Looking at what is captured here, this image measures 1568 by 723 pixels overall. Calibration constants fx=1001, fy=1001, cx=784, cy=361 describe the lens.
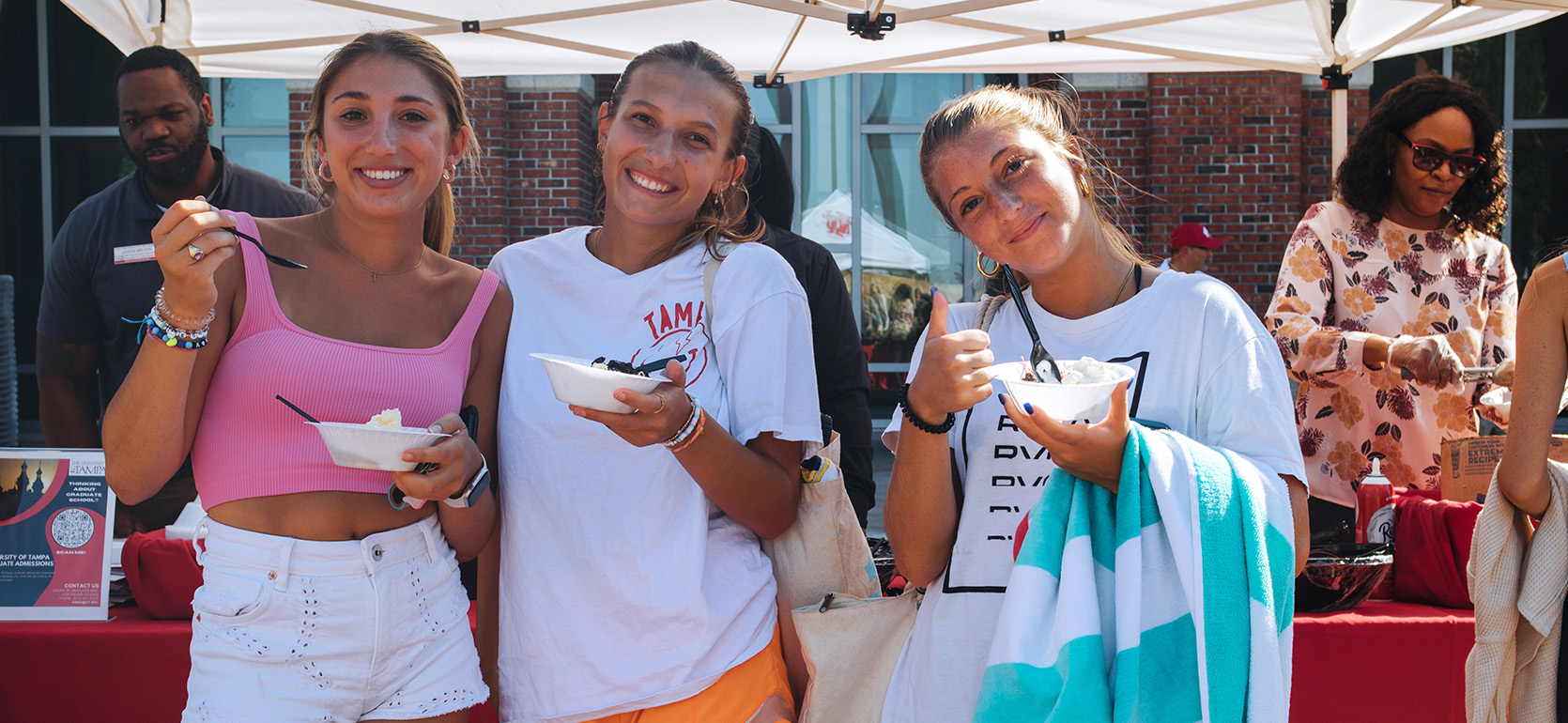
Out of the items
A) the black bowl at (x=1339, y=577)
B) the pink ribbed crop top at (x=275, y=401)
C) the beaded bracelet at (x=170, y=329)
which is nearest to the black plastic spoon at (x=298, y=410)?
the pink ribbed crop top at (x=275, y=401)

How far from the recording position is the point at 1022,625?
1.39 metres

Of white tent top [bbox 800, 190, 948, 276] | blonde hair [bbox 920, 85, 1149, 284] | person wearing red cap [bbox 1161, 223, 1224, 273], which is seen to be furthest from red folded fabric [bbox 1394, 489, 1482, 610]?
white tent top [bbox 800, 190, 948, 276]

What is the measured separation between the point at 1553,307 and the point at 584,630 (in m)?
2.19

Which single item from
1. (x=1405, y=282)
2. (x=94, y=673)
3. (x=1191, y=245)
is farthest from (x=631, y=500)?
(x=1191, y=245)

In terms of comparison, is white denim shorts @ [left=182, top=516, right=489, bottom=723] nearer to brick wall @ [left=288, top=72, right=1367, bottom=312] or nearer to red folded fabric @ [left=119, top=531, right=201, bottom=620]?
red folded fabric @ [left=119, top=531, right=201, bottom=620]

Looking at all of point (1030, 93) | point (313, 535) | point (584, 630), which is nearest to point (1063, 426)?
point (1030, 93)

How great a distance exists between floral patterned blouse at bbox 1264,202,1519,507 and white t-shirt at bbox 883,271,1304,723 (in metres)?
2.00

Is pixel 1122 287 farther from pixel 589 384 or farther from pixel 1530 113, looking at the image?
pixel 1530 113

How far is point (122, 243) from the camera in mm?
3572

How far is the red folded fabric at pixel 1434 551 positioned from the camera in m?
2.74

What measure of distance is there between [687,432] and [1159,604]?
738mm

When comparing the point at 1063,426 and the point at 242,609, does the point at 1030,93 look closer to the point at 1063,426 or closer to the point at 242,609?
the point at 1063,426

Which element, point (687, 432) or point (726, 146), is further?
point (726, 146)

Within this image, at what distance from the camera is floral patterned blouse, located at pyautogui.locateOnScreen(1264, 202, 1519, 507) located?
130 inches
